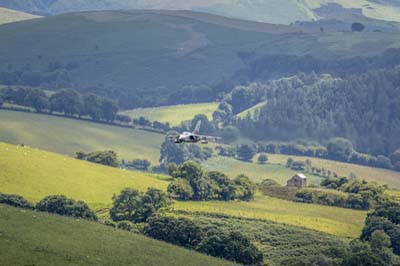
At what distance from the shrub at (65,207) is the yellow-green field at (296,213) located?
22.3 m

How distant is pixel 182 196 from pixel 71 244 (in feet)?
184

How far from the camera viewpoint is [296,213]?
7087 inches

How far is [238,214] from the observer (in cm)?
17338

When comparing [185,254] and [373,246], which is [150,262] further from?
[373,246]

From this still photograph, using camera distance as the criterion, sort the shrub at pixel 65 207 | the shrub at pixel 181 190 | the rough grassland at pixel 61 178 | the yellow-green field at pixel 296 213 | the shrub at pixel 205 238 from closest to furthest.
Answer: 1. the shrub at pixel 205 238
2. the shrub at pixel 65 207
3. the yellow-green field at pixel 296 213
4. the rough grassland at pixel 61 178
5. the shrub at pixel 181 190

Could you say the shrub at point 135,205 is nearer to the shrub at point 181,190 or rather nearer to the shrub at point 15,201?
the shrub at point 181,190

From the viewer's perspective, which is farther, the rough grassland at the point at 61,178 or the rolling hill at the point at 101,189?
the rough grassland at the point at 61,178

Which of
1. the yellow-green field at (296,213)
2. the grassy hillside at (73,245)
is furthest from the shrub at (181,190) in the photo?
the grassy hillside at (73,245)

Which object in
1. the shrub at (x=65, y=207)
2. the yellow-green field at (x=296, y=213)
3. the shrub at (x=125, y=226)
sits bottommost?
the yellow-green field at (x=296, y=213)

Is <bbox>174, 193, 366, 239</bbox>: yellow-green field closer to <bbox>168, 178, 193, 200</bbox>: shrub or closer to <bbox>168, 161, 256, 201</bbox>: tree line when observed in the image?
<bbox>168, 161, 256, 201</bbox>: tree line

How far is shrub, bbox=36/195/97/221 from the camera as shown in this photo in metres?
154

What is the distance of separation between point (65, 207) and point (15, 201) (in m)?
7.72

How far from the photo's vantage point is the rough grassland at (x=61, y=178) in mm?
171875

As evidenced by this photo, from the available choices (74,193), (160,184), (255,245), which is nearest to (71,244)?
(255,245)
